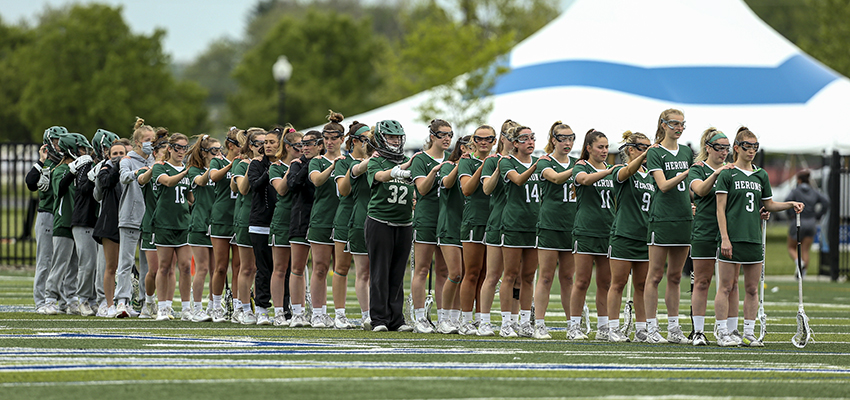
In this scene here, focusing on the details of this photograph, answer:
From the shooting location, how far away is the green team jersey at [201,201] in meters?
12.8

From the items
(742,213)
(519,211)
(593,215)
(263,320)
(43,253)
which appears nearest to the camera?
→ (742,213)

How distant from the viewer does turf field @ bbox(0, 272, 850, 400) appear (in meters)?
7.12

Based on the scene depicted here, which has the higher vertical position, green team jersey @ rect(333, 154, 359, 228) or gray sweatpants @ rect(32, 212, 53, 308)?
green team jersey @ rect(333, 154, 359, 228)

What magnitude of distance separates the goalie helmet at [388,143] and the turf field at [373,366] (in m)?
1.71

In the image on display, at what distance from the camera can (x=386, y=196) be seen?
11.4m

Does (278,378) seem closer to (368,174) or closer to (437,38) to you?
(368,174)

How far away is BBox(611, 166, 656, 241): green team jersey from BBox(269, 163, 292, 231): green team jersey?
3438mm

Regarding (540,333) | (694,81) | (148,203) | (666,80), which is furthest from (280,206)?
(694,81)

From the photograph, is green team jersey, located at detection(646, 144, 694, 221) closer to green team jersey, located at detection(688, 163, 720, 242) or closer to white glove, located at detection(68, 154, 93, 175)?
green team jersey, located at detection(688, 163, 720, 242)

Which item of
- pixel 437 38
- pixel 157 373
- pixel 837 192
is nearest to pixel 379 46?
pixel 437 38

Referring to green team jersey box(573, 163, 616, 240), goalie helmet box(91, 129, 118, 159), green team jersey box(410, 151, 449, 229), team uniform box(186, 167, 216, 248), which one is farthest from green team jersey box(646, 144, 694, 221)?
goalie helmet box(91, 129, 118, 159)

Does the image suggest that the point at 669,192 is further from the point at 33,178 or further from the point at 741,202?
the point at 33,178

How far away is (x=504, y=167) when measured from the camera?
1092 centimetres

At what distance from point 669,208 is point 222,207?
4.93 metres
